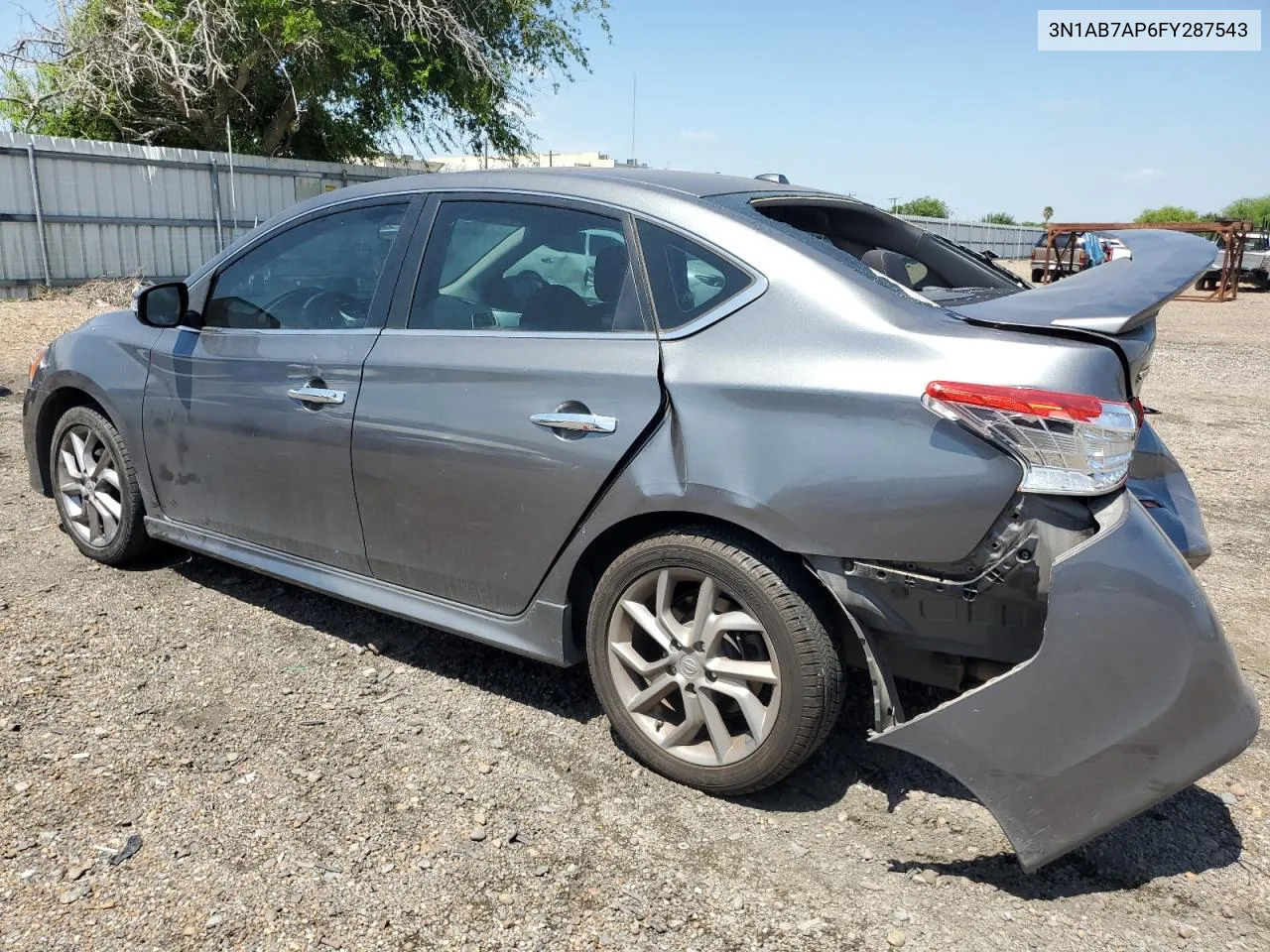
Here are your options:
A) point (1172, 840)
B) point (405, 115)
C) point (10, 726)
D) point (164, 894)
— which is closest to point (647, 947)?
point (164, 894)

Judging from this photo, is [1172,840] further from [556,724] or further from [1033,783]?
[556,724]

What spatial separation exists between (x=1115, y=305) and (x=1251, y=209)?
8162 cm

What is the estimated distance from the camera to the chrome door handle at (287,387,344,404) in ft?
11.6

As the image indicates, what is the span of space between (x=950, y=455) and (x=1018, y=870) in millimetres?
1140

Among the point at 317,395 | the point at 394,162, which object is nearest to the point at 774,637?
the point at 317,395

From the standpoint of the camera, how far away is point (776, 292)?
280 centimetres

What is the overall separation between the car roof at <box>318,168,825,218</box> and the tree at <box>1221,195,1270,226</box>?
76.9m

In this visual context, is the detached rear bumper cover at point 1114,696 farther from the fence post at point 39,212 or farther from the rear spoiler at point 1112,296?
the fence post at point 39,212

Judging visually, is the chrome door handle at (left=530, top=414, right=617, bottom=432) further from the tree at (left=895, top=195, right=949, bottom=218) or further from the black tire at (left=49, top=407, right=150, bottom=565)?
the tree at (left=895, top=195, right=949, bottom=218)

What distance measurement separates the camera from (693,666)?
2.94 metres

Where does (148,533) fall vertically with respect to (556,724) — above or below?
above

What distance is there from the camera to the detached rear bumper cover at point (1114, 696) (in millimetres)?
2340

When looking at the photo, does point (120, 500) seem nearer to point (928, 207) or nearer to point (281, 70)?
point (281, 70)

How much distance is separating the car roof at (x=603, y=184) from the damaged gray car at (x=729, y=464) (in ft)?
0.06
